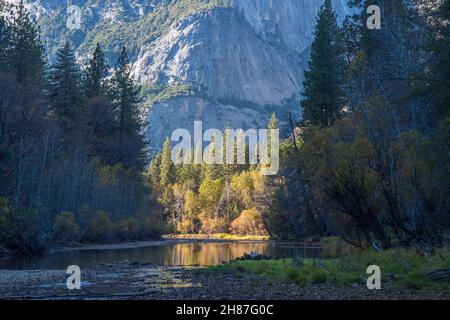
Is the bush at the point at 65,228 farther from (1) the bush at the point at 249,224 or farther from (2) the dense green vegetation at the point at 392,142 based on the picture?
(1) the bush at the point at 249,224

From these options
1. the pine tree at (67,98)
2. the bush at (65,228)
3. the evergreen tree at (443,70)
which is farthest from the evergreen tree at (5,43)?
the evergreen tree at (443,70)

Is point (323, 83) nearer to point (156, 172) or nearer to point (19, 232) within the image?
point (19, 232)

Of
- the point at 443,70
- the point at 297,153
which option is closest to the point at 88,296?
the point at 443,70

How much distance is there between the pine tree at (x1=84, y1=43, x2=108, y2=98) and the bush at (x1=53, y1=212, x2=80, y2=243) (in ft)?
82.3

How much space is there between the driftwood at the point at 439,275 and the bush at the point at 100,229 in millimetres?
36672

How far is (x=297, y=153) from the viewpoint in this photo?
3950cm

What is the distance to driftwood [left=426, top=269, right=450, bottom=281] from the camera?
43.6 ft

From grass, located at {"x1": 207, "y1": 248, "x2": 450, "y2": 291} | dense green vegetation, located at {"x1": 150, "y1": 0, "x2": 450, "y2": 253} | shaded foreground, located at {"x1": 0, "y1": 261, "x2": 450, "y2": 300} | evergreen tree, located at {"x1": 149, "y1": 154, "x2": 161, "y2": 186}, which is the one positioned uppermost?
evergreen tree, located at {"x1": 149, "y1": 154, "x2": 161, "y2": 186}

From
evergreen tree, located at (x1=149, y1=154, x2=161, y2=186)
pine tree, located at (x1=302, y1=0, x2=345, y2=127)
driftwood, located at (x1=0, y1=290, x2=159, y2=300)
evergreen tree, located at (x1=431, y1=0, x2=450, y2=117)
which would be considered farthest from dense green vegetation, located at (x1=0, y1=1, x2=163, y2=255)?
evergreen tree, located at (x1=149, y1=154, x2=161, y2=186)

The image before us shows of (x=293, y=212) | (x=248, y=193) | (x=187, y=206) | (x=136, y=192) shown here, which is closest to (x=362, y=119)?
(x=293, y=212)

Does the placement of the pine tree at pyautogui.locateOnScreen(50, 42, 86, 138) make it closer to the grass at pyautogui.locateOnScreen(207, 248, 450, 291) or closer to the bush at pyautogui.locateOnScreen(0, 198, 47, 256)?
the bush at pyautogui.locateOnScreen(0, 198, 47, 256)

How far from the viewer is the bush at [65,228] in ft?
132

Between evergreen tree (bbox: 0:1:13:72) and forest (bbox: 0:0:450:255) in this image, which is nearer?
forest (bbox: 0:0:450:255)
